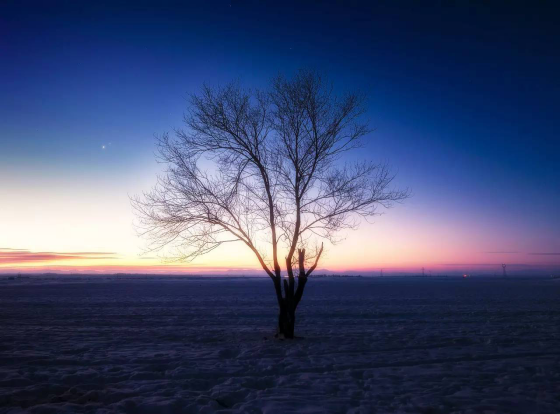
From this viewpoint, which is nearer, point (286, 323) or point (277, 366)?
point (277, 366)

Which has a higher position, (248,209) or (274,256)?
(248,209)

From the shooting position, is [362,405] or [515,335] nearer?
[362,405]

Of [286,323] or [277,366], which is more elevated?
[286,323]

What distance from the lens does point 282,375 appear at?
26.8 feet

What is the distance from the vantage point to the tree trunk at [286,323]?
12281 millimetres

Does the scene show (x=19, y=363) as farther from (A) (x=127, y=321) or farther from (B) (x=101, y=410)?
(A) (x=127, y=321)

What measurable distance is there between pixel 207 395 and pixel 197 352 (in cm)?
360

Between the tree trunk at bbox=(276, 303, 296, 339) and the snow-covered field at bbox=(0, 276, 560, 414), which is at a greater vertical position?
the tree trunk at bbox=(276, 303, 296, 339)

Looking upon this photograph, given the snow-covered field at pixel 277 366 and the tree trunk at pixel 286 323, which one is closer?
the snow-covered field at pixel 277 366

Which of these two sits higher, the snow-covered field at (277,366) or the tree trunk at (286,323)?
the tree trunk at (286,323)

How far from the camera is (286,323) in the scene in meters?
12.4

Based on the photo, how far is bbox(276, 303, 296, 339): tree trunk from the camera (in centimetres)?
1228

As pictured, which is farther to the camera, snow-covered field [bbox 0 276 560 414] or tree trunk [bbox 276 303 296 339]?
tree trunk [bbox 276 303 296 339]

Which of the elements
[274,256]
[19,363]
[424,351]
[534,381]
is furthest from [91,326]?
[534,381]
